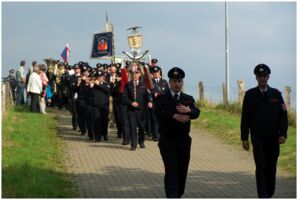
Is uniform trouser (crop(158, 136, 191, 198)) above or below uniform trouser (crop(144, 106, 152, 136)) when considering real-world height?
above

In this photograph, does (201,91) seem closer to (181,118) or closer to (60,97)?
(60,97)

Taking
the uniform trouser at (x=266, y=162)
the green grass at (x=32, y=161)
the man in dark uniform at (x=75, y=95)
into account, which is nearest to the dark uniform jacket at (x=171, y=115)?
the uniform trouser at (x=266, y=162)

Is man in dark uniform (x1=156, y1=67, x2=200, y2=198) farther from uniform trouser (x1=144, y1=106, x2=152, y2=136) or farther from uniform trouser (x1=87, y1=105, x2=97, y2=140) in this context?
uniform trouser (x1=87, y1=105, x2=97, y2=140)

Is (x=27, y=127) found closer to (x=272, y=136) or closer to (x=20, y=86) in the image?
(x=20, y=86)

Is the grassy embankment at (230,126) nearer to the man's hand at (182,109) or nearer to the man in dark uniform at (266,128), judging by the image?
the man in dark uniform at (266,128)

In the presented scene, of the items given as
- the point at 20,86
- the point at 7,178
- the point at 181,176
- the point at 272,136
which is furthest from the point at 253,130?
the point at 20,86

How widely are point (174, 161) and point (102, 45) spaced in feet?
61.3

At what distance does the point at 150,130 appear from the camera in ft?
63.6

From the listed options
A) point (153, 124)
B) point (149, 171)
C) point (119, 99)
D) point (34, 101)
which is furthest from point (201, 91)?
point (149, 171)

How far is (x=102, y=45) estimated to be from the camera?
28.3 m

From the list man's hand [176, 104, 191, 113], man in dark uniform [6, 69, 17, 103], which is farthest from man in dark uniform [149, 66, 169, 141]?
man in dark uniform [6, 69, 17, 103]

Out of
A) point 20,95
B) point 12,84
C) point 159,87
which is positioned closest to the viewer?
point 159,87

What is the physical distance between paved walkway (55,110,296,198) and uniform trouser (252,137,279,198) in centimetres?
70

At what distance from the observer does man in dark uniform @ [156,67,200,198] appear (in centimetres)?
989
